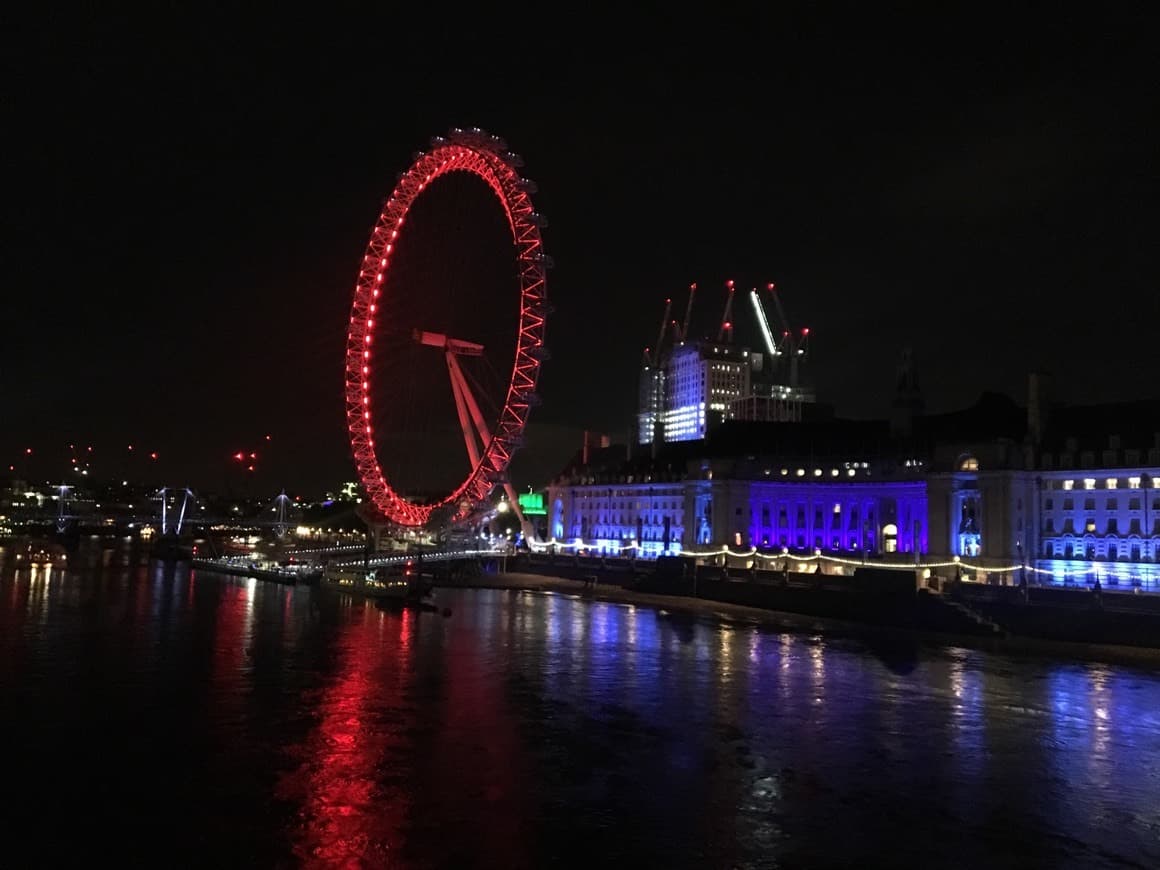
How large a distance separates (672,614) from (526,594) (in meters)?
16.2

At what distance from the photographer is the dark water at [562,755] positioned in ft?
62.5

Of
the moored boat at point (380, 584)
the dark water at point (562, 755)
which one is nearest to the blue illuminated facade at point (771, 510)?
the moored boat at point (380, 584)

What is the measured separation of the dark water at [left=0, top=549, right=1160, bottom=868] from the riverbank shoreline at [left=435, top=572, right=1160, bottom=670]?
328 centimetres

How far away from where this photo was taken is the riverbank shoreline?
4595 cm

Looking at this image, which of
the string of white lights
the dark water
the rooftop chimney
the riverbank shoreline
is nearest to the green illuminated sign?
the string of white lights

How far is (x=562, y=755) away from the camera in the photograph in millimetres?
25375

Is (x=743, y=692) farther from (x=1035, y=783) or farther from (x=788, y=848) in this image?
(x=788, y=848)

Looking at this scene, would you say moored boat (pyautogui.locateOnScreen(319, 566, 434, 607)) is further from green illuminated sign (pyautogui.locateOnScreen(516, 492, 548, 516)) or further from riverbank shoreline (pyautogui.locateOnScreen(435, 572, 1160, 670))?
green illuminated sign (pyautogui.locateOnScreen(516, 492, 548, 516))

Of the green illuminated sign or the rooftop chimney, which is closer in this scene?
the rooftop chimney

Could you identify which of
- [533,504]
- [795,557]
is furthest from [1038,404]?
[533,504]

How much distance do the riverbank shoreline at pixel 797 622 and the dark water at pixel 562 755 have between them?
328cm

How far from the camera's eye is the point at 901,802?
2214 centimetres

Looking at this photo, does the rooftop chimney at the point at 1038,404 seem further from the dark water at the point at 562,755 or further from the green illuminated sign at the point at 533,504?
the green illuminated sign at the point at 533,504

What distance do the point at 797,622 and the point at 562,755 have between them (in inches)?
1386
